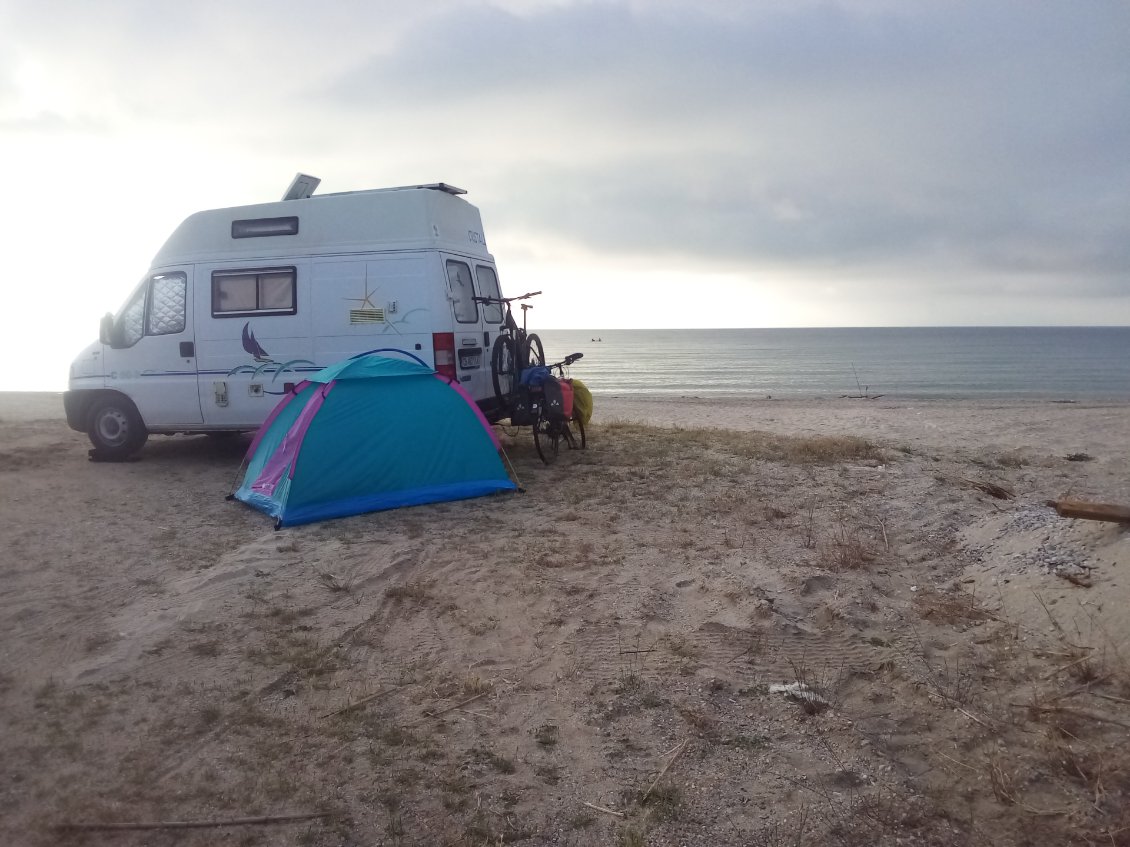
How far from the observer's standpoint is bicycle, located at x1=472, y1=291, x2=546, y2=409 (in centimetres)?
1008

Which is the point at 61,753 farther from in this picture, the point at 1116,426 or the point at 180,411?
the point at 1116,426

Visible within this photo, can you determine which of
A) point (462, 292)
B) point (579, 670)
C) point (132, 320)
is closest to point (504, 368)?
point (462, 292)

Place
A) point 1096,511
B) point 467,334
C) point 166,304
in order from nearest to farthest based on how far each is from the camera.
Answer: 1. point 1096,511
2. point 467,334
3. point 166,304

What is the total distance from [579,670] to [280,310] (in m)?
6.84

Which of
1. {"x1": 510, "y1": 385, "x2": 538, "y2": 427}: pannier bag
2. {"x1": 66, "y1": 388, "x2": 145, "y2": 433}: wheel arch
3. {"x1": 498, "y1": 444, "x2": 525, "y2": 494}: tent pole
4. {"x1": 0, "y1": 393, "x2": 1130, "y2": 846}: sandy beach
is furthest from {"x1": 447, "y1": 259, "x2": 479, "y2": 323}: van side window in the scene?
{"x1": 66, "y1": 388, "x2": 145, "y2": 433}: wheel arch

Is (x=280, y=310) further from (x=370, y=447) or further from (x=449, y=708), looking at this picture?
(x=449, y=708)

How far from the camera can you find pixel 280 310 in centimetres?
977

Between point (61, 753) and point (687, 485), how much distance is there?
20.3 feet

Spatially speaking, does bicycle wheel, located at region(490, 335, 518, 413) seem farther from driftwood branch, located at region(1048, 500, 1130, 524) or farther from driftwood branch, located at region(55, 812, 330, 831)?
driftwood branch, located at region(55, 812, 330, 831)

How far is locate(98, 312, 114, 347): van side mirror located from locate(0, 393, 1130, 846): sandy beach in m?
2.74

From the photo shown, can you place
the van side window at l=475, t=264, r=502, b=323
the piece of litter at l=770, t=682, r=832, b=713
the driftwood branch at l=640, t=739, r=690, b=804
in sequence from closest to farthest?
the driftwood branch at l=640, t=739, r=690, b=804 → the piece of litter at l=770, t=682, r=832, b=713 → the van side window at l=475, t=264, r=502, b=323

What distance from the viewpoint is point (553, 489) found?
875 centimetres

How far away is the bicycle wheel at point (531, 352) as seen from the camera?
34.5 ft

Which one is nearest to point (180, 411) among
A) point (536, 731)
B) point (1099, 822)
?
point (536, 731)
